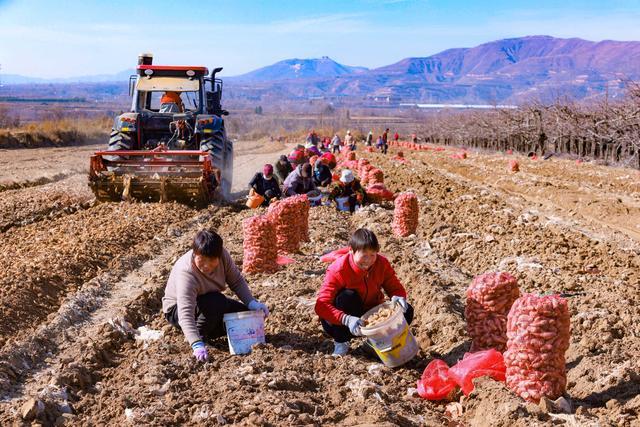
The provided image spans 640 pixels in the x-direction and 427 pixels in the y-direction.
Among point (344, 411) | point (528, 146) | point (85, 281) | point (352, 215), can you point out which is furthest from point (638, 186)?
point (528, 146)

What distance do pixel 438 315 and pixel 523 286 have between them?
1.77 m

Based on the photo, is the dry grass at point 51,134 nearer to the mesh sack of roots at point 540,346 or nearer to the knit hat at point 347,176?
the knit hat at point 347,176

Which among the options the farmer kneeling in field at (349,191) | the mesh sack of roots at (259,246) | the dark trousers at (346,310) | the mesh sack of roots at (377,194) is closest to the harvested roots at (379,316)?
the dark trousers at (346,310)

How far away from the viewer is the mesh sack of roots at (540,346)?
14.2ft

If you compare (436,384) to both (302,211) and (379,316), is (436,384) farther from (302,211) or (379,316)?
(302,211)

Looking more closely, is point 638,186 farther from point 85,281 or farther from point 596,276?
point 85,281

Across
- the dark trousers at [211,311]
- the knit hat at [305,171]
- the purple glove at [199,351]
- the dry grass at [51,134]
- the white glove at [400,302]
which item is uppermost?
the knit hat at [305,171]

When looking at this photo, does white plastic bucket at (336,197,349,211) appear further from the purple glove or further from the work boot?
the purple glove

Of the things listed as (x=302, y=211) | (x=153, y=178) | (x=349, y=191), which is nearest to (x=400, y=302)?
(x=302, y=211)

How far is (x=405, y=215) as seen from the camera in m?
10.4

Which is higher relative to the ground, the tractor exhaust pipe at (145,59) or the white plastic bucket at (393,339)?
the tractor exhaust pipe at (145,59)

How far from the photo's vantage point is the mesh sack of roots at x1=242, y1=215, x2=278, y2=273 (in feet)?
25.5

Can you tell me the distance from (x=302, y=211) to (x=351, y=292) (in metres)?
4.17

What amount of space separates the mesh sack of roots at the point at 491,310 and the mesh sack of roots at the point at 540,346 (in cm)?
62
